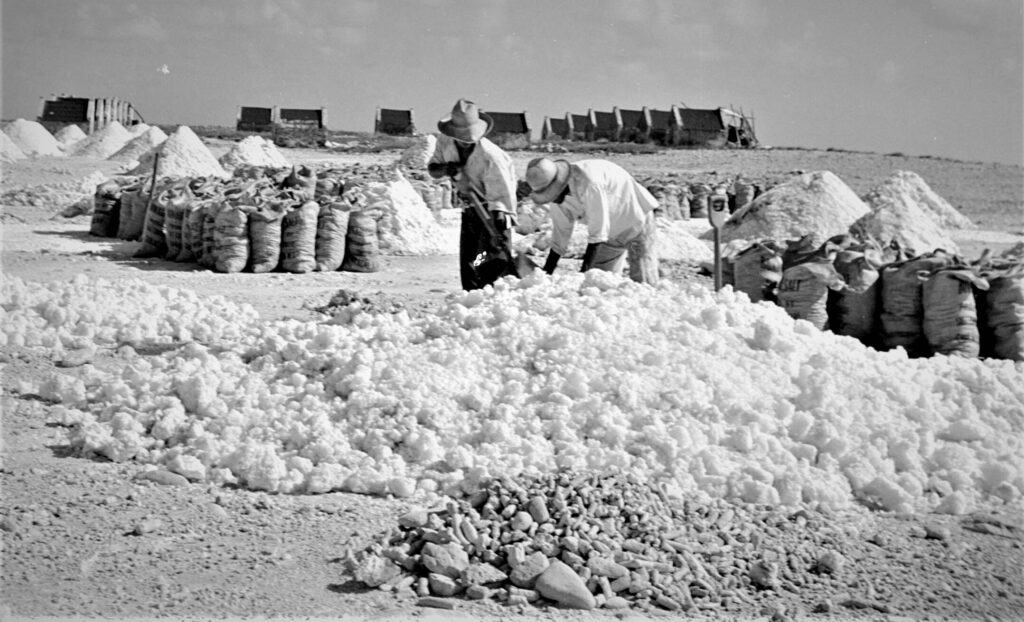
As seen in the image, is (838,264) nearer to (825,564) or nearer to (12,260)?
(825,564)

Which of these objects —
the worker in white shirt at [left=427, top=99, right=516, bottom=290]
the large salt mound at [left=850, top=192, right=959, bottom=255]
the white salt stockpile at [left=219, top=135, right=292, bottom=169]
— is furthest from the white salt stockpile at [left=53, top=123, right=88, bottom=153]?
the worker in white shirt at [left=427, top=99, right=516, bottom=290]

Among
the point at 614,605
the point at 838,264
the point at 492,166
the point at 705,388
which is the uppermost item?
the point at 492,166

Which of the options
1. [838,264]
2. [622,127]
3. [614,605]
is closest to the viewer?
[614,605]

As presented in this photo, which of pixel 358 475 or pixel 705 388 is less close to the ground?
pixel 705 388

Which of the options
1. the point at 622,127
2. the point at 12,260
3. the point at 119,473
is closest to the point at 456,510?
the point at 119,473

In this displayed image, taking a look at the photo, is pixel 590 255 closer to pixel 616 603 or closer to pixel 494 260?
pixel 494 260

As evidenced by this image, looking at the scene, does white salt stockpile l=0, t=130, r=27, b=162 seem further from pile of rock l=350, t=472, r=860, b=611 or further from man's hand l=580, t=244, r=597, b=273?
pile of rock l=350, t=472, r=860, b=611

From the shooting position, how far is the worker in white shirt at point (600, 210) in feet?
17.0

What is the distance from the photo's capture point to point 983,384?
170 inches

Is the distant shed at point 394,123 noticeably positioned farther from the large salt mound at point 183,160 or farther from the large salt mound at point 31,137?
the large salt mound at point 183,160

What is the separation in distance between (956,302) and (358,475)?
10.9 ft

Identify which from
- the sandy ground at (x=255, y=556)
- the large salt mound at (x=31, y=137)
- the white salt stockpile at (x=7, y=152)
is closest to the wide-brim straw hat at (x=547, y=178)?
the sandy ground at (x=255, y=556)

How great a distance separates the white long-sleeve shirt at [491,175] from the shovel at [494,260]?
0.15 feet

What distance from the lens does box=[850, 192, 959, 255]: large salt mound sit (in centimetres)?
933
